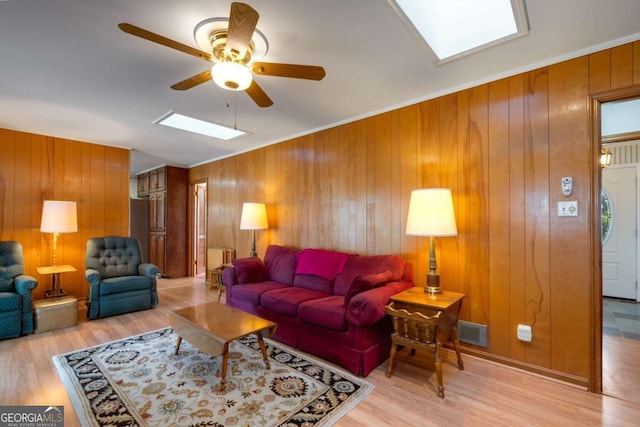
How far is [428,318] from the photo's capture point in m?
2.09

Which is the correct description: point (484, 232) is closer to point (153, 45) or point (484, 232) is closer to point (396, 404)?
point (396, 404)

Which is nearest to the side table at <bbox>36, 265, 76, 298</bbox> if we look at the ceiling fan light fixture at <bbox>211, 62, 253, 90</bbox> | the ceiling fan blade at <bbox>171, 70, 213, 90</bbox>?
the ceiling fan blade at <bbox>171, 70, 213, 90</bbox>

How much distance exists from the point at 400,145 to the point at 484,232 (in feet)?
3.82

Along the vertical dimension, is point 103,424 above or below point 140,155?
below

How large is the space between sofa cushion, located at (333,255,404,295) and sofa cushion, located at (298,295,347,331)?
0.86ft


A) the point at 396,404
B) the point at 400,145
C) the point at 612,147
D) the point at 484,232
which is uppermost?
the point at 612,147

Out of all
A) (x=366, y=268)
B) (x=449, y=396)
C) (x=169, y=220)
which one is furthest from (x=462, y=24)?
(x=169, y=220)

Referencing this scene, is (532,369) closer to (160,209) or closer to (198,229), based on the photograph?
(198,229)

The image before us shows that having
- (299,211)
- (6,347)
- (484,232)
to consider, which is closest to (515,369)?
(484,232)

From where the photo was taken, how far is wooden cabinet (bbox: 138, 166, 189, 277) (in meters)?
6.01

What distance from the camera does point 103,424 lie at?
1718 millimetres

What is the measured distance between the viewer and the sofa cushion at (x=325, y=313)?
2.38 m

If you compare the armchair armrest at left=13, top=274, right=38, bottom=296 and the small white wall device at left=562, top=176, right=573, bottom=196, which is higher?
the small white wall device at left=562, top=176, right=573, bottom=196

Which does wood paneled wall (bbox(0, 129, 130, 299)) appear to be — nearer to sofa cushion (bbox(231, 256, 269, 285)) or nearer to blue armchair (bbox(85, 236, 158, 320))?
blue armchair (bbox(85, 236, 158, 320))
